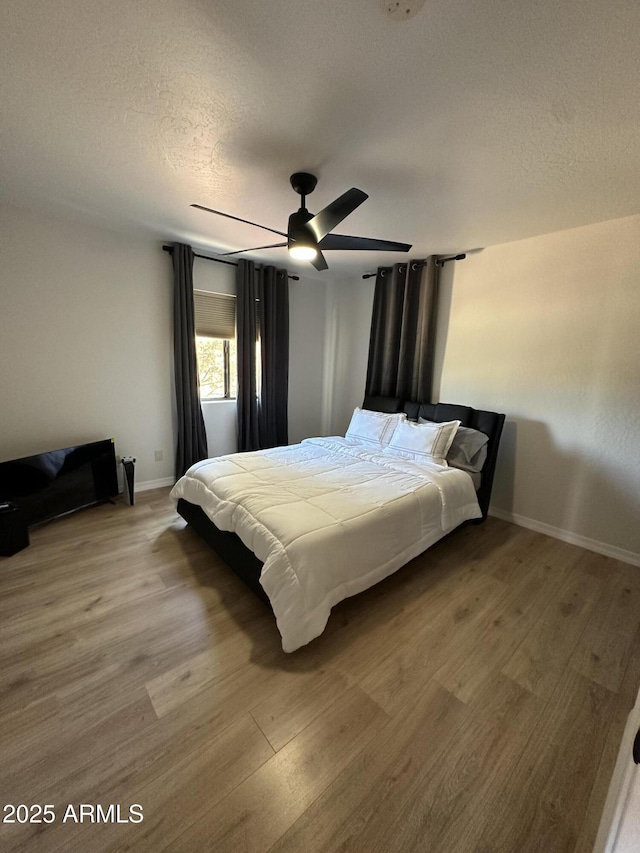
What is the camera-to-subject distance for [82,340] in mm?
3004

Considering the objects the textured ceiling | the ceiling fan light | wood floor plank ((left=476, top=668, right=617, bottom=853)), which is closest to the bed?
wood floor plank ((left=476, top=668, right=617, bottom=853))

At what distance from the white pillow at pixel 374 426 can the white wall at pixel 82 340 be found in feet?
6.76

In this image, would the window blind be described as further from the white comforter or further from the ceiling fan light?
the ceiling fan light

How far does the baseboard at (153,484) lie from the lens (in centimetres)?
351

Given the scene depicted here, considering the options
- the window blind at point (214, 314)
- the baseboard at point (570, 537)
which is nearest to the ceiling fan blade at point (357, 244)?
the window blind at point (214, 314)

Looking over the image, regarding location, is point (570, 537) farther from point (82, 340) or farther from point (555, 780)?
point (82, 340)

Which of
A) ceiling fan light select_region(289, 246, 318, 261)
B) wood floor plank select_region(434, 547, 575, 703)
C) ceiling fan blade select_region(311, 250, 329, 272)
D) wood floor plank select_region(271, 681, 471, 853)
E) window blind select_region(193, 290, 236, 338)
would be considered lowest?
wood floor plank select_region(271, 681, 471, 853)

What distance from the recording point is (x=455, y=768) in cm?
119

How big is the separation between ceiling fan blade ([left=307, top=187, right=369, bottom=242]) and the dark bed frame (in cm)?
192

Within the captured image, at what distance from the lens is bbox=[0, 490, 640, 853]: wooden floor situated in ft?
3.43

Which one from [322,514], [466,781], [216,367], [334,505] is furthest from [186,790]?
[216,367]

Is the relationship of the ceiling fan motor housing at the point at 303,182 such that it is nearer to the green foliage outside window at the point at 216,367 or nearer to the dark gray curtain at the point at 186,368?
the dark gray curtain at the point at 186,368

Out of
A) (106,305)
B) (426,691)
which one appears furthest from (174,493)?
(426,691)

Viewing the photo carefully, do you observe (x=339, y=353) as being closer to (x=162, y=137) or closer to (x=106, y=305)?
(x=106, y=305)
